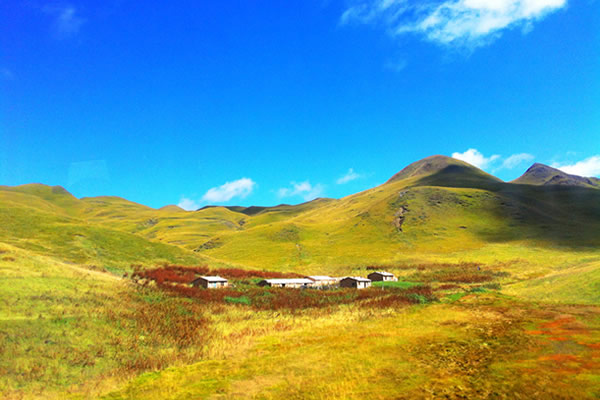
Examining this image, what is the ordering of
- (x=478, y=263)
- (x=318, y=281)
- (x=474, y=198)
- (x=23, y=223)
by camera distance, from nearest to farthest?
(x=318, y=281) < (x=23, y=223) < (x=478, y=263) < (x=474, y=198)

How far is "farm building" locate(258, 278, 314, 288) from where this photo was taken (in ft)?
240

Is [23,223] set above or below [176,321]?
above

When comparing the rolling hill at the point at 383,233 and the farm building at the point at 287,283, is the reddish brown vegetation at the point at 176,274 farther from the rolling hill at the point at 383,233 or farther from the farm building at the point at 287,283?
the rolling hill at the point at 383,233

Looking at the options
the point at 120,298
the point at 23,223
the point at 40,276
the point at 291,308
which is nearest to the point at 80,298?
the point at 120,298

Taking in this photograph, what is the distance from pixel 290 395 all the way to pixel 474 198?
196320 mm

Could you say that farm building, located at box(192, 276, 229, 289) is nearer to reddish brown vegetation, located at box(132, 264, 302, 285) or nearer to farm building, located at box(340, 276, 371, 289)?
reddish brown vegetation, located at box(132, 264, 302, 285)

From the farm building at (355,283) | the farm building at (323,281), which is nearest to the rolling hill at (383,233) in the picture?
the farm building at (323,281)

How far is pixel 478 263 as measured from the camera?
104250 mm

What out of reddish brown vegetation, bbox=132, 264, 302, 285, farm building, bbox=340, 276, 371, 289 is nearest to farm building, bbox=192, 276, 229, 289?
reddish brown vegetation, bbox=132, 264, 302, 285

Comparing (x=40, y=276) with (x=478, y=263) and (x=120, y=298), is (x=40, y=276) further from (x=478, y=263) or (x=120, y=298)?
(x=478, y=263)

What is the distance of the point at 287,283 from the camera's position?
246 feet

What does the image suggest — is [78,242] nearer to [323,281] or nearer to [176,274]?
[176,274]

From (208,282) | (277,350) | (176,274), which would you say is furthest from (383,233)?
(277,350)

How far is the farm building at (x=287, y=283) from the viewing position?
240ft
